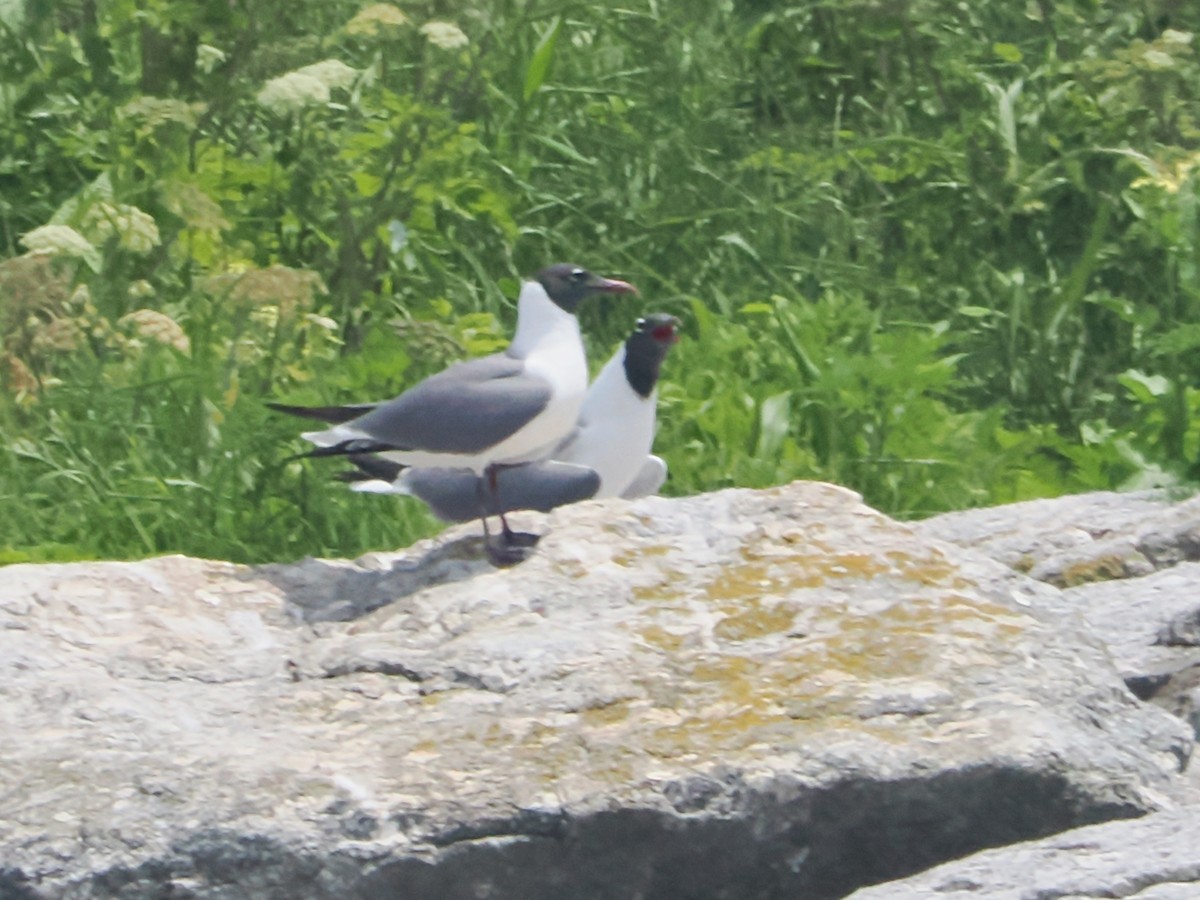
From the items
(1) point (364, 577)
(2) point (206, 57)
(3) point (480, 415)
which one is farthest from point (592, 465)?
(2) point (206, 57)

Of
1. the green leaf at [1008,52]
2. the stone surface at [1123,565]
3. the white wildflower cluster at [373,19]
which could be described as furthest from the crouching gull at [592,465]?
the green leaf at [1008,52]

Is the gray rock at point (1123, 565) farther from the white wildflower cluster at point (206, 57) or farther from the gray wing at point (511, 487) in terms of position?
the white wildflower cluster at point (206, 57)

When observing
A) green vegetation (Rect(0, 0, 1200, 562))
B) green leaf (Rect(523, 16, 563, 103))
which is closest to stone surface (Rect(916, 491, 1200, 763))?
green vegetation (Rect(0, 0, 1200, 562))

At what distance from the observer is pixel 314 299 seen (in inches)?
249

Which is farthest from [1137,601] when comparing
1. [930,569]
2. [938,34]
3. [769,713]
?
[938,34]

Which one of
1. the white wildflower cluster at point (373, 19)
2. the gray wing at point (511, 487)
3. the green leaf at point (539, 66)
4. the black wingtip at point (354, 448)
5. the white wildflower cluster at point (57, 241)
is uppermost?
the white wildflower cluster at point (373, 19)

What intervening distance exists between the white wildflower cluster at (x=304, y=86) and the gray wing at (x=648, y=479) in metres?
1.43

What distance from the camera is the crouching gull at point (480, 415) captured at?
4.26 m

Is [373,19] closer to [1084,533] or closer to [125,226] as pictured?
[125,226]

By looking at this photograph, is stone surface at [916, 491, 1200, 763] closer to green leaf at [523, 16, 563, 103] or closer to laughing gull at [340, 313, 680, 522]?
laughing gull at [340, 313, 680, 522]

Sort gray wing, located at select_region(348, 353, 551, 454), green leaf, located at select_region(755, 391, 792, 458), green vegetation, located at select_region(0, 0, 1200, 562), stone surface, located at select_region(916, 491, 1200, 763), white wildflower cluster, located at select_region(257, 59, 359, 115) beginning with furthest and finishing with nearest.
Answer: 1. white wildflower cluster, located at select_region(257, 59, 359, 115)
2. green leaf, located at select_region(755, 391, 792, 458)
3. green vegetation, located at select_region(0, 0, 1200, 562)
4. gray wing, located at select_region(348, 353, 551, 454)
5. stone surface, located at select_region(916, 491, 1200, 763)

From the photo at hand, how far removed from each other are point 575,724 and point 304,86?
3.08m

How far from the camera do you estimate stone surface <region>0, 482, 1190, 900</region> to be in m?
2.93

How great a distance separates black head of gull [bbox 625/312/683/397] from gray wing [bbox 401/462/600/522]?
0.40 metres
